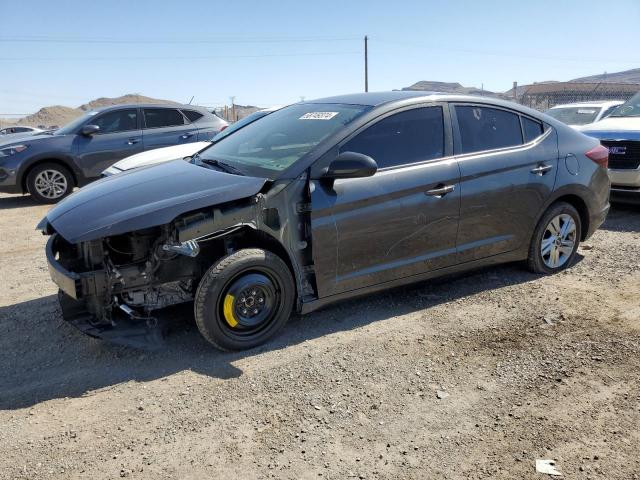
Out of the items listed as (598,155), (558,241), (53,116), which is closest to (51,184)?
(558,241)

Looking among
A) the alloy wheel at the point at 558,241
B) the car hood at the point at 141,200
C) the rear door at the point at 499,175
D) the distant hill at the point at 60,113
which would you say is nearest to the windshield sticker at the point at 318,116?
the car hood at the point at 141,200

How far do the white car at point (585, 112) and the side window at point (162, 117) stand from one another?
7889 mm

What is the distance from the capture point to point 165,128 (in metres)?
10.3

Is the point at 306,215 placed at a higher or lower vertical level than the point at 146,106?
lower

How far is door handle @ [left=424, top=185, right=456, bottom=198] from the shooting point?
4.21 m

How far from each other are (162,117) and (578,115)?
28.1ft

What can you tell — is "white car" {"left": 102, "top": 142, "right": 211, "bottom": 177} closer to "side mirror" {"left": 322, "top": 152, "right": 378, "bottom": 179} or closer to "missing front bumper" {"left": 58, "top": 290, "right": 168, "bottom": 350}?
"missing front bumper" {"left": 58, "top": 290, "right": 168, "bottom": 350}

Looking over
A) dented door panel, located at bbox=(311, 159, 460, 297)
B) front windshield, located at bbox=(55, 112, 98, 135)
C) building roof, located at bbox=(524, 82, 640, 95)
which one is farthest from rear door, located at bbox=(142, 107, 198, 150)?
building roof, located at bbox=(524, 82, 640, 95)

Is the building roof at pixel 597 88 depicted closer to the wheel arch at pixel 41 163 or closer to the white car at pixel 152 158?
the white car at pixel 152 158

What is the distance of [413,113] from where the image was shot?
4312 mm

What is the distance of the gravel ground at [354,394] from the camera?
2650mm

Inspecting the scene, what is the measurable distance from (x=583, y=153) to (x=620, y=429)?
309 centimetres

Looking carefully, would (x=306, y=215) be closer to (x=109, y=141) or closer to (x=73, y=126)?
(x=109, y=141)

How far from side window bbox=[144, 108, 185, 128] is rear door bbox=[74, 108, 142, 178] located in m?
0.20
